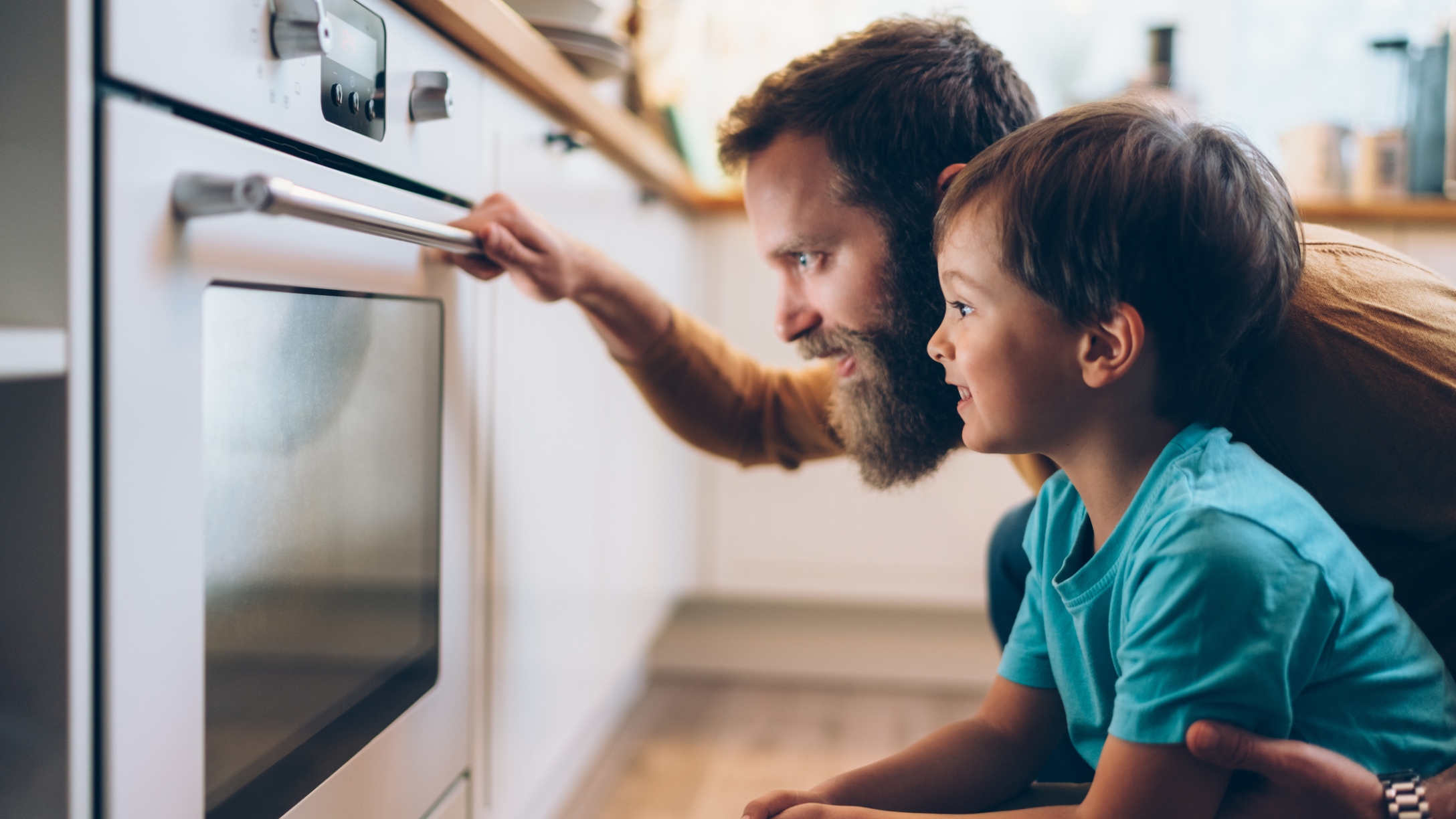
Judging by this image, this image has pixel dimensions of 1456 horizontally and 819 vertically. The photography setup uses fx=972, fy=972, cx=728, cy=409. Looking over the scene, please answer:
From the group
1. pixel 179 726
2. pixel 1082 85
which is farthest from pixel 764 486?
pixel 179 726

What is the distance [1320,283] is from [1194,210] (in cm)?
19

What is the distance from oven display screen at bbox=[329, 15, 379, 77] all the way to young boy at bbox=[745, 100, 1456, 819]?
1.30 feet

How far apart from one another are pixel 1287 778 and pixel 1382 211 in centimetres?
165

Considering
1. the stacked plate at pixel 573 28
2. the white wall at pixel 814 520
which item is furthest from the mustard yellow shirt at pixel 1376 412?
the white wall at pixel 814 520

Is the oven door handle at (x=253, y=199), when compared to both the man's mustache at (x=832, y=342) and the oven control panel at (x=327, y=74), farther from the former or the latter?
the man's mustache at (x=832, y=342)

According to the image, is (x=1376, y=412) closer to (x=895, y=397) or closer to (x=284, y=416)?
(x=895, y=397)

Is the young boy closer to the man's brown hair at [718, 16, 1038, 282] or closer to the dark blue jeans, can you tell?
the man's brown hair at [718, 16, 1038, 282]

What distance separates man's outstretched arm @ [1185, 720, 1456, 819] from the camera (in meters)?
0.49

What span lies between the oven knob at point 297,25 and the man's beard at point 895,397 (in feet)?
1.67

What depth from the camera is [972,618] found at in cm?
206

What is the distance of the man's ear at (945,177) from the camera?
83cm

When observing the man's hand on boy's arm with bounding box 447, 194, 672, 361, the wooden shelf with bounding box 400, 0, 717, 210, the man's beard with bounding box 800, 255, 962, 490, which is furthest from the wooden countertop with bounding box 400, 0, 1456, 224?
the man's beard with bounding box 800, 255, 962, 490

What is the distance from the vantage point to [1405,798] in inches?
21.5

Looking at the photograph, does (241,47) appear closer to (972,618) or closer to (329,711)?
(329,711)
